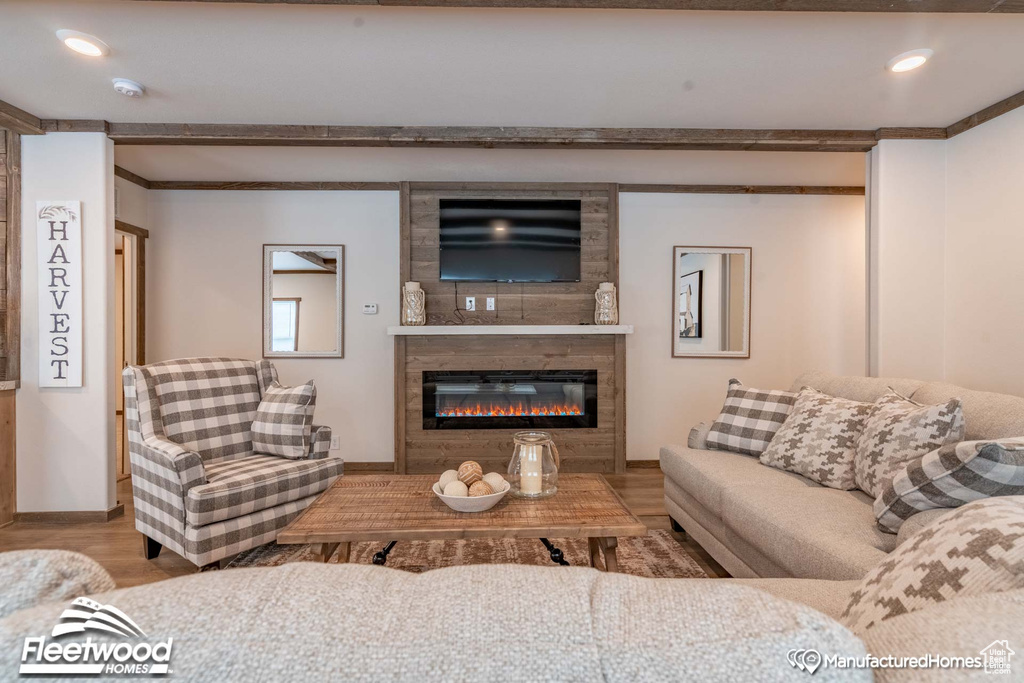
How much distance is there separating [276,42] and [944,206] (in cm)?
398

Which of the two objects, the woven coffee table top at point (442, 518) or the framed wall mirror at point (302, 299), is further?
the framed wall mirror at point (302, 299)

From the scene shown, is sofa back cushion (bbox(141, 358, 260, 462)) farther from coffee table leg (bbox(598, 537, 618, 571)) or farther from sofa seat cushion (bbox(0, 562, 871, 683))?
sofa seat cushion (bbox(0, 562, 871, 683))

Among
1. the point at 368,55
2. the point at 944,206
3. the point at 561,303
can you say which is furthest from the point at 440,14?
the point at 944,206

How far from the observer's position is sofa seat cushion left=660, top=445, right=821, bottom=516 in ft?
7.41

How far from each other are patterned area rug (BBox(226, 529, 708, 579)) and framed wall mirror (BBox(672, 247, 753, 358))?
219 cm

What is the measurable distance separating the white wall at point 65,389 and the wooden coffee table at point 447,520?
6.83 ft

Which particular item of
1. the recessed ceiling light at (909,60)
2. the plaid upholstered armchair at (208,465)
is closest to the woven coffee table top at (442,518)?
the plaid upholstered armchair at (208,465)

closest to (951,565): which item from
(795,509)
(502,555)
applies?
(795,509)

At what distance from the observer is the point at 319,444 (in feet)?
9.69

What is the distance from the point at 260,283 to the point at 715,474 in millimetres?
3911

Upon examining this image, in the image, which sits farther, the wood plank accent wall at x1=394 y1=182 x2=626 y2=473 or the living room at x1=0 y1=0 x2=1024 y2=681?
the wood plank accent wall at x1=394 y1=182 x2=626 y2=473

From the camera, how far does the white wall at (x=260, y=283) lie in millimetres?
4418

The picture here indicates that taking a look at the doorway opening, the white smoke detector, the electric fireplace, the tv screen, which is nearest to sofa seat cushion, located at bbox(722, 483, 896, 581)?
the electric fireplace

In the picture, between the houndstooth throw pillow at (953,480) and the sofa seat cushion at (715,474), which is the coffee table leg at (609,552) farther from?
the houndstooth throw pillow at (953,480)
